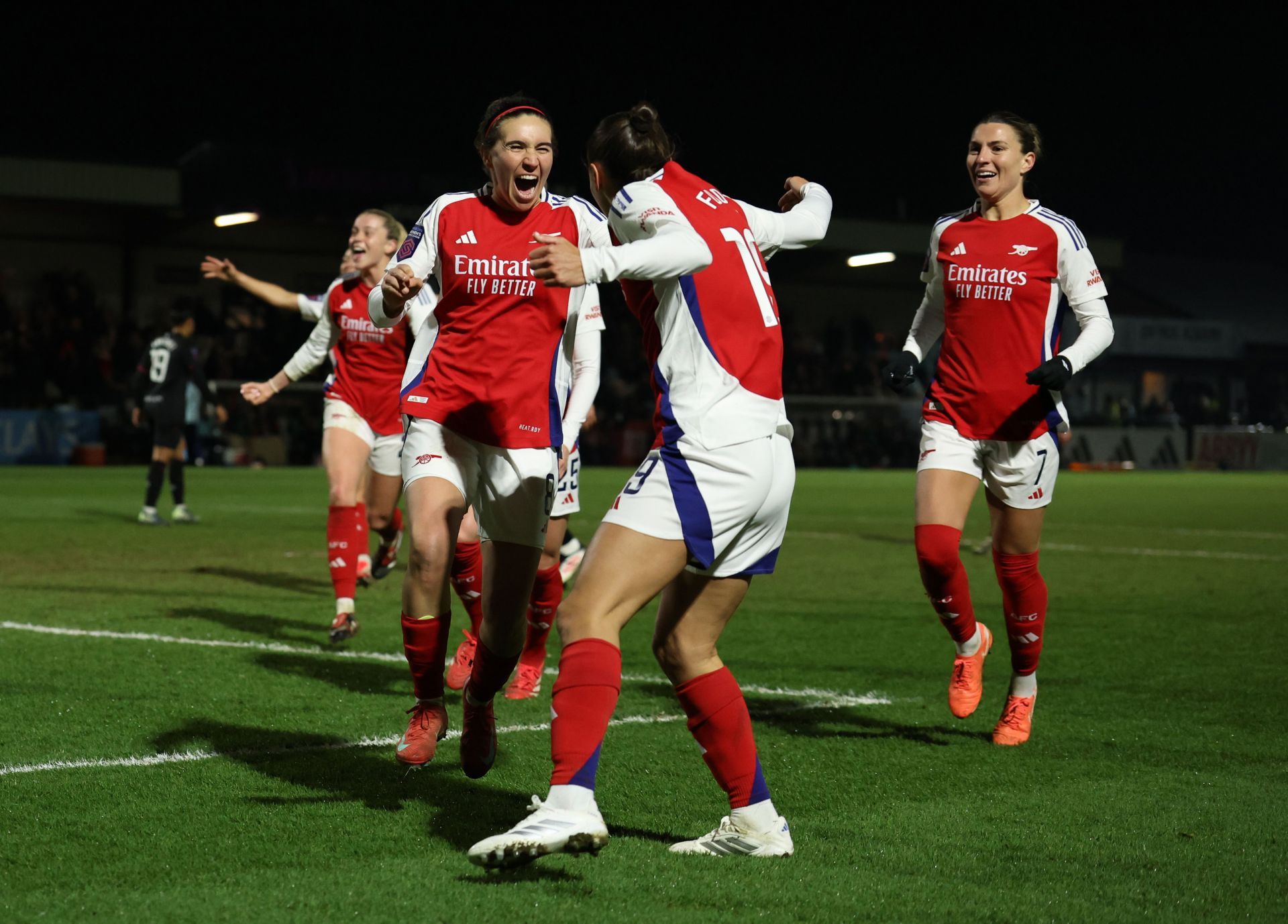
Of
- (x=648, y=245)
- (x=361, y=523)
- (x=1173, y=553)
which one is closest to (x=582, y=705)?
(x=648, y=245)

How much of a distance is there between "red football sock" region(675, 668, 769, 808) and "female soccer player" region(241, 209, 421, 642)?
453cm

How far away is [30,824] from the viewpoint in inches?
154

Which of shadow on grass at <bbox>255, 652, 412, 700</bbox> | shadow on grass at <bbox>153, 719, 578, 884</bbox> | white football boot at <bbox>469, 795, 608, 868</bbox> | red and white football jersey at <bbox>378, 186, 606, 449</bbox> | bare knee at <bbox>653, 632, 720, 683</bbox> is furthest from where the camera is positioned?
shadow on grass at <bbox>255, 652, 412, 700</bbox>

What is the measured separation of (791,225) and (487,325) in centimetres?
132

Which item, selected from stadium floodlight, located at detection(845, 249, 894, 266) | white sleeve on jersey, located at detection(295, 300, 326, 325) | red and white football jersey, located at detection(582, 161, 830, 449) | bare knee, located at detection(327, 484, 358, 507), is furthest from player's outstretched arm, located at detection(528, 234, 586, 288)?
stadium floodlight, located at detection(845, 249, 894, 266)

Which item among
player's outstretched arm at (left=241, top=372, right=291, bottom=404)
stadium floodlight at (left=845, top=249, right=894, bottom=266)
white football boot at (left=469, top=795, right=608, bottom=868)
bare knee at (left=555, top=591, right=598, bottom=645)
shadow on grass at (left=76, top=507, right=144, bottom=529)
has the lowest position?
shadow on grass at (left=76, top=507, right=144, bottom=529)

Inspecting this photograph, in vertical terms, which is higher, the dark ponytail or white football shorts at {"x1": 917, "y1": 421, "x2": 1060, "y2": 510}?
the dark ponytail

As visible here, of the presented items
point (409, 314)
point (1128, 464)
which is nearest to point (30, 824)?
point (409, 314)

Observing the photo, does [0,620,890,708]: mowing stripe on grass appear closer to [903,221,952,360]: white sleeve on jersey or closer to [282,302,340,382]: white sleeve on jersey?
[903,221,952,360]: white sleeve on jersey

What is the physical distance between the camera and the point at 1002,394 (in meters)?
5.71

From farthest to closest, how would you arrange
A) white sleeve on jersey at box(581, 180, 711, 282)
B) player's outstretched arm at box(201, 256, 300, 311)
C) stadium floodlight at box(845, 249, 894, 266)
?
stadium floodlight at box(845, 249, 894, 266), player's outstretched arm at box(201, 256, 300, 311), white sleeve on jersey at box(581, 180, 711, 282)

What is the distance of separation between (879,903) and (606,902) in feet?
2.09

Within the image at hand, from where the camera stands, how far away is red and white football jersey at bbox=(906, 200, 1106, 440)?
5.71m

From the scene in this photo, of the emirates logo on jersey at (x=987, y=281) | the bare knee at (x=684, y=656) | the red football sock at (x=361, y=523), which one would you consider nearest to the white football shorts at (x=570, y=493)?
the emirates logo on jersey at (x=987, y=281)
